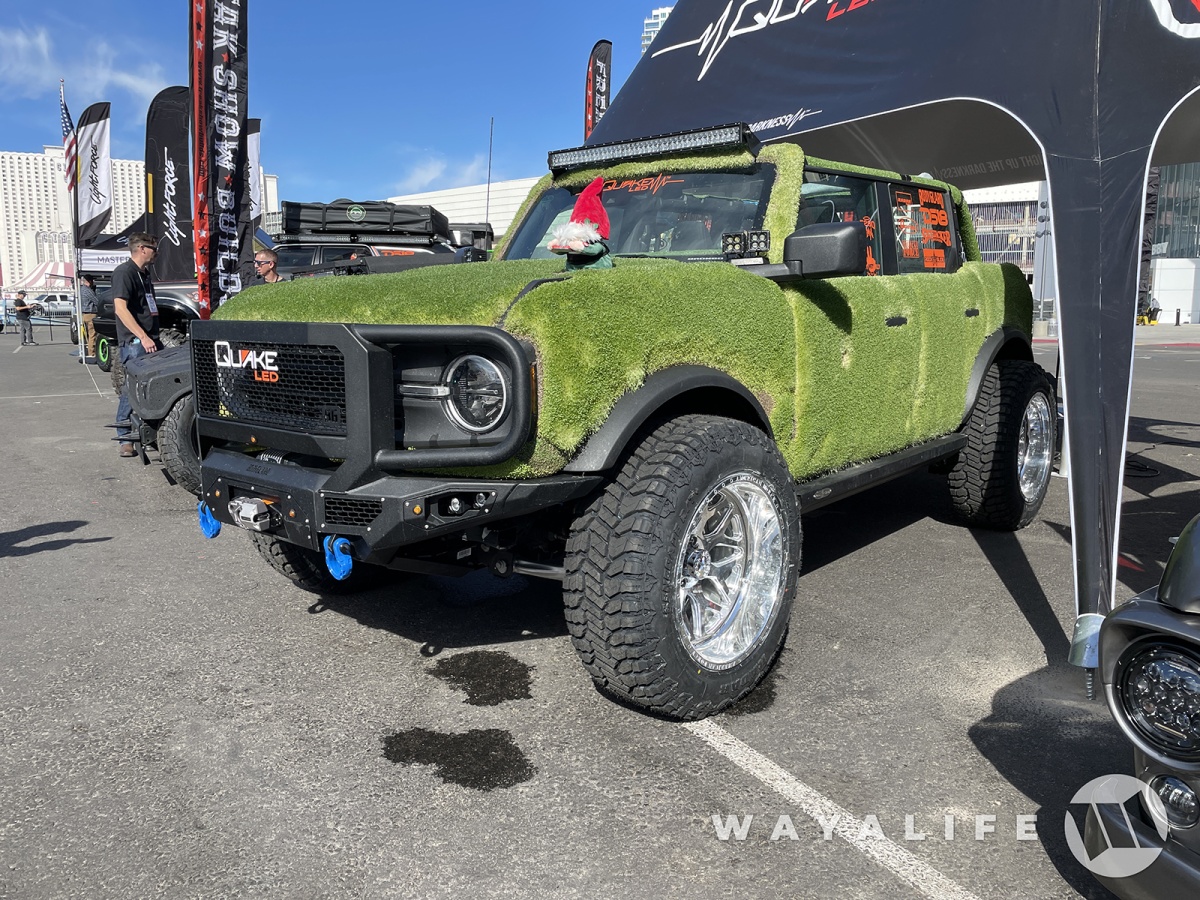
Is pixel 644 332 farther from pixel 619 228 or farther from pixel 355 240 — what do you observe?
pixel 355 240

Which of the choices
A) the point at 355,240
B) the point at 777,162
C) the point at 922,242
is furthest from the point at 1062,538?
the point at 355,240

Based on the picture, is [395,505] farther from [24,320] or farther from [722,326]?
[24,320]

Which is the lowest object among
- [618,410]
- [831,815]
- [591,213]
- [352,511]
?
[831,815]

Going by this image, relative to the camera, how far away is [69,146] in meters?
19.4

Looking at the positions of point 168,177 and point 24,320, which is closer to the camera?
point 168,177

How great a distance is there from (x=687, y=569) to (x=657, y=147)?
211 cm

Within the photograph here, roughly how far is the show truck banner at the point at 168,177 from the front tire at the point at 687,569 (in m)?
16.6

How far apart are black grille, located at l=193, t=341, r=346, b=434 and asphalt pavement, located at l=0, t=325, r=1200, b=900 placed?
103 centimetres

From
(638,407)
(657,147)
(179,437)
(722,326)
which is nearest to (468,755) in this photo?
(638,407)

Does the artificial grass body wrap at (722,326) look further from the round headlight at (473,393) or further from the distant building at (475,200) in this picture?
the distant building at (475,200)

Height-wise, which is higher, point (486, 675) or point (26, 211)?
point (26, 211)

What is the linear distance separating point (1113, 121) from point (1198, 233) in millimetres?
59226

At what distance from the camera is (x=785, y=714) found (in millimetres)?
3203

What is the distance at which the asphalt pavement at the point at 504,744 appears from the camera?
2363 mm
